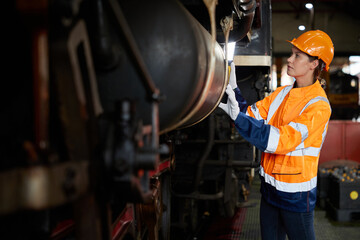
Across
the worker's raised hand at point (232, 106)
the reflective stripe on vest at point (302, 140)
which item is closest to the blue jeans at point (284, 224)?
the reflective stripe on vest at point (302, 140)

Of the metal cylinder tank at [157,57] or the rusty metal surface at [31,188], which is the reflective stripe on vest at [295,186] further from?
the rusty metal surface at [31,188]

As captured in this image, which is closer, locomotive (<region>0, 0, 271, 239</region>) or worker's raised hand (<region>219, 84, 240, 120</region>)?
locomotive (<region>0, 0, 271, 239</region>)

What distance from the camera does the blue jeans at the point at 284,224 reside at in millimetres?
2057

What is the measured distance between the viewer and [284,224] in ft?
7.03

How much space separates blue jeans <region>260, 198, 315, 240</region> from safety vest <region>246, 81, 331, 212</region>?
2.1 inches

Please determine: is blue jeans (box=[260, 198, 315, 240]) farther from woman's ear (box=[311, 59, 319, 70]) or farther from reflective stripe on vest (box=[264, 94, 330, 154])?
woman's ear (box=[311, 59, 319, 70])

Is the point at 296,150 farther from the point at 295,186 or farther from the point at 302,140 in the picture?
the point at 295,186

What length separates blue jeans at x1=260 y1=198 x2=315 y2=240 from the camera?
2.06 metres

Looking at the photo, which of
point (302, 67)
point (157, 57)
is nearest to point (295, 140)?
point (302, 67)

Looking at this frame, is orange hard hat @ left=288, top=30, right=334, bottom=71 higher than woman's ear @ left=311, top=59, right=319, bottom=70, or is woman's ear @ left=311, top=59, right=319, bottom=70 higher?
orange hard hat @ left=288, top=30, right=334, bottom=71

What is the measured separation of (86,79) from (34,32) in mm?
250

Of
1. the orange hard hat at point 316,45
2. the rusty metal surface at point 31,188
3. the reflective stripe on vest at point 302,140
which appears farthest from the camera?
the orange hard hat at point 316,45

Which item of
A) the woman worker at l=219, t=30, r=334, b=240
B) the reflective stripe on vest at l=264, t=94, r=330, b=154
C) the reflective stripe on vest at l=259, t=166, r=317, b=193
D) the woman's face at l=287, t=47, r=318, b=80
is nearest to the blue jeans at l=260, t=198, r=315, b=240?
the woman worker at l=219, t=30, r=334, b=240

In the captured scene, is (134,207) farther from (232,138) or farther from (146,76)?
(232,138)
